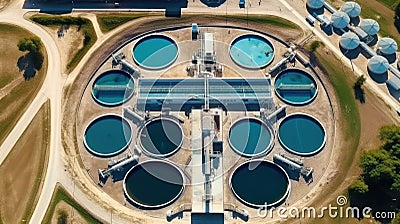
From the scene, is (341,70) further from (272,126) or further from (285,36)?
(272,126)

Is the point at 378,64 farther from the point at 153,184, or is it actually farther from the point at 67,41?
the point at 67,41

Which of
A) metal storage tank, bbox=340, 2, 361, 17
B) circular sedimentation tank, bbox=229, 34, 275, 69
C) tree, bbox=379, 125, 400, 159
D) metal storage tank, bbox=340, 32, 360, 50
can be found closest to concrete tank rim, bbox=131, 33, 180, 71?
circular sedimentation tank, bbox=229, 34, 275, 69

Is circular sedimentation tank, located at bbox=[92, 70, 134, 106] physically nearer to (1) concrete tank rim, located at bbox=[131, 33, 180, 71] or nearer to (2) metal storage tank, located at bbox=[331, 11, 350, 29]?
(1) concrete tank rim, located at bbox=[131, 33, 180, 71]

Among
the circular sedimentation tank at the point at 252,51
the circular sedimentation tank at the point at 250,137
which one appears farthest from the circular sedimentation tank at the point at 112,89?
the circular sedimentation tank at the point at 252,51

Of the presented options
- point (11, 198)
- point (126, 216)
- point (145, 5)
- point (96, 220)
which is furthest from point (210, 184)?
point (145, 5)

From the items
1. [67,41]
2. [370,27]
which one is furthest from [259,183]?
[67,41]

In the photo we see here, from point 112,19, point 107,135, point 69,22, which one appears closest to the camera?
point 107,135

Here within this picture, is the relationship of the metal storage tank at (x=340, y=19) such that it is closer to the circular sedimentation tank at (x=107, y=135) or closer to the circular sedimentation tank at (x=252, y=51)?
the circular sedimentation tank at (x=252, y=51)
